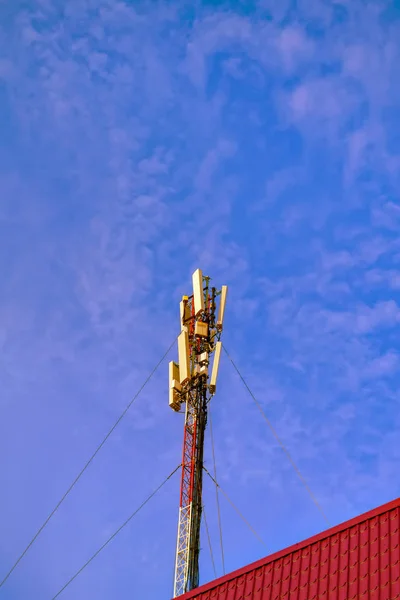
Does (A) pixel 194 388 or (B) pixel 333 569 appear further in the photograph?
(A) pixel 194 388

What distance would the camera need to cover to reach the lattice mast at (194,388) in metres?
41.2

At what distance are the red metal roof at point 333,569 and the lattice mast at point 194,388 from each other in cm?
1910

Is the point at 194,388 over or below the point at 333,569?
over

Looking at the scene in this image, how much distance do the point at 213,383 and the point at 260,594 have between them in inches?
957

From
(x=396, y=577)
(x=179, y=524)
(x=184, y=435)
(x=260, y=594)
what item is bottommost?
(x=396, y=577)

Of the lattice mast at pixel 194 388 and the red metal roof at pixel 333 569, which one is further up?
the lattice mast at pixel 194 388

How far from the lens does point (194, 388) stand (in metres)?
45.3

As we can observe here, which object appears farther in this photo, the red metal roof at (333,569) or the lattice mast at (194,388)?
the lattice mast at (194,388)

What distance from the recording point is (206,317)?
48.1 meters

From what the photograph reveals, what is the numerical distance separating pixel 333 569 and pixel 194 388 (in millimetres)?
26130

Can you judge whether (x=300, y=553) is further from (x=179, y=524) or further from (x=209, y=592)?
(x=179, y=524)

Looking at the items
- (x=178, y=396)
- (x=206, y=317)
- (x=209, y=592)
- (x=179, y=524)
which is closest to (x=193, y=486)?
(x=179, y=524)

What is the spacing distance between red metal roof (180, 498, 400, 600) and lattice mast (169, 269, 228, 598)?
19.1 m

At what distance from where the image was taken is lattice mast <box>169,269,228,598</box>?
1622 inches
